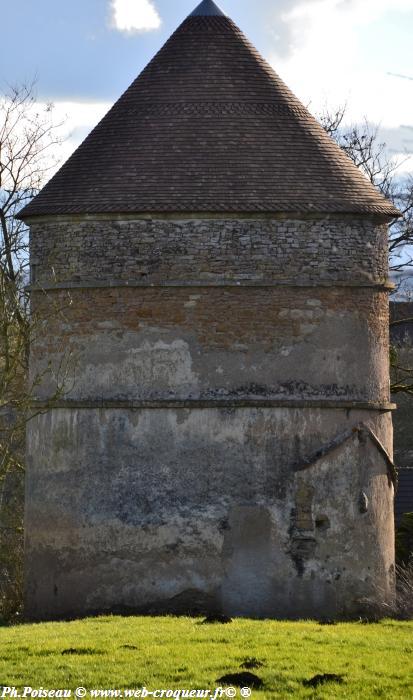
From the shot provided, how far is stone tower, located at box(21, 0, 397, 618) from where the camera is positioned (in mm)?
17875

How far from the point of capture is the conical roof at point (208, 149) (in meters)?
18.2

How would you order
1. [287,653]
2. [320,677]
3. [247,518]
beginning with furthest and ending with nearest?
[247,518] < [287,653] < [320,677]

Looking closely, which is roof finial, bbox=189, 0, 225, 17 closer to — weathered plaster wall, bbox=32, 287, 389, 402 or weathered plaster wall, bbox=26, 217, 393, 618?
weathered plaster wall, bbox=26, 217, 393, 618

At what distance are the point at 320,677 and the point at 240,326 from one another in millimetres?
6653

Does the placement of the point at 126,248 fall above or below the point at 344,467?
above

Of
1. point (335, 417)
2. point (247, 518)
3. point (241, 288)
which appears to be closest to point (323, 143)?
point (241, 288)

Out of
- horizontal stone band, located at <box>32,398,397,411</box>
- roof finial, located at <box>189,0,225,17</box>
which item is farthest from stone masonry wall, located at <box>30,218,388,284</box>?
roof finial, located at <box>189,0,225,17</box>

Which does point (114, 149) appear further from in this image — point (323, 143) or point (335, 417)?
point (335, 417)

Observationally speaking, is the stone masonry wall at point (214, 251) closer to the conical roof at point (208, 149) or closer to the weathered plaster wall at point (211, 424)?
the weathered plaster wall at point (211, 424)

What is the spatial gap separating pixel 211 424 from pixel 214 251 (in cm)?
228

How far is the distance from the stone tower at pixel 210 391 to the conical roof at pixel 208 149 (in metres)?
0.04

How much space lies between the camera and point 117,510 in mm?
18047

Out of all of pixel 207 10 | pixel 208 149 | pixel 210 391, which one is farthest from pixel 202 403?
pixel 207 10

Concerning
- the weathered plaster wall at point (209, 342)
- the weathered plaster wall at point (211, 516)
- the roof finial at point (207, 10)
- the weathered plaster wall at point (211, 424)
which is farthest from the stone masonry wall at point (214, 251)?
the roof finial at point (207, 10)
